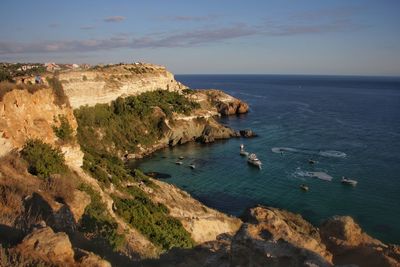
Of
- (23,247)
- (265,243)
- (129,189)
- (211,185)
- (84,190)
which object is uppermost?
(23,247)

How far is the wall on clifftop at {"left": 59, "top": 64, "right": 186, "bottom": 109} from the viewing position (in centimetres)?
6644

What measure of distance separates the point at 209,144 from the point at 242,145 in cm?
728

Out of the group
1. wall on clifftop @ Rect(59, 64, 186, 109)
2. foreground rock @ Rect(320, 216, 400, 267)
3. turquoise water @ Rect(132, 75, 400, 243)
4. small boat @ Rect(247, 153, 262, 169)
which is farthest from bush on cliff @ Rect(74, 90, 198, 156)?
foreground rock @ Rect(320, 216, 400, 267)

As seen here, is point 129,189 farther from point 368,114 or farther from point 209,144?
point 368,114

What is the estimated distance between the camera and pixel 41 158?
24203mm

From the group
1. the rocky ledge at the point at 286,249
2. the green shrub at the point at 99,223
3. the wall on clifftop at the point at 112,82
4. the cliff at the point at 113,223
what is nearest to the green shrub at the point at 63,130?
the cliff at the point at 113,223

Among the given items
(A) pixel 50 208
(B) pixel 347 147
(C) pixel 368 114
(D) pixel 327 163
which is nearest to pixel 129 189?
(A) pixel 50 208

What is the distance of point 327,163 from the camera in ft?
188

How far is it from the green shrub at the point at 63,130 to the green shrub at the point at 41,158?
173 cm

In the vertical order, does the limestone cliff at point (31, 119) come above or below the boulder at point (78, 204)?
above

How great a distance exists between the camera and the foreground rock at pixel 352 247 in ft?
61.8

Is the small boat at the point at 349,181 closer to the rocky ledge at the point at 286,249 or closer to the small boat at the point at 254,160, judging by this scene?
the small boat at the point at 254,160

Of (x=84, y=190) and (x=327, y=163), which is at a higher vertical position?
(x=84, y=190)

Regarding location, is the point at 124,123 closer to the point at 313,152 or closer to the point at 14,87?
the point at 313,152
